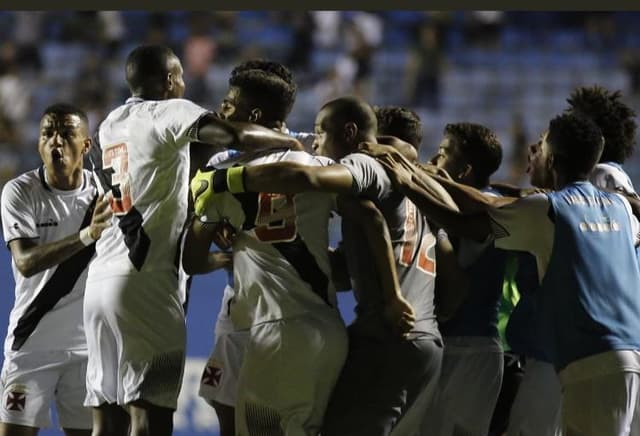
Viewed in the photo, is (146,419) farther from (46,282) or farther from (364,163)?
(46,282)

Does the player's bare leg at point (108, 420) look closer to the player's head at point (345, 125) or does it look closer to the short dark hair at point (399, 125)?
the player's head at point (345, 125)

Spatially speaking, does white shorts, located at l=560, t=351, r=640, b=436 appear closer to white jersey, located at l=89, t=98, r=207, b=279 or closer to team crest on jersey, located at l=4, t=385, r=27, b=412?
white jersey, located at l=89, t=98, r=207, b=279

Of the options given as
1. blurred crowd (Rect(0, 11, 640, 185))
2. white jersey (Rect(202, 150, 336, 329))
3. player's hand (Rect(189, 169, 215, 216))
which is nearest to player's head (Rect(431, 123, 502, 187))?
white jersey (Rect(202, 150, 336, 329))

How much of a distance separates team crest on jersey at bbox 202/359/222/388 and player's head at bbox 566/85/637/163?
86.8 inches

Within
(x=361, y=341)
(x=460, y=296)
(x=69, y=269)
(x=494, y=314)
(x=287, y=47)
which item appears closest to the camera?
(x=361, y=341)

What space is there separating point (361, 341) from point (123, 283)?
0.99 m

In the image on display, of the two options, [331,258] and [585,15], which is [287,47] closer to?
[585,15]

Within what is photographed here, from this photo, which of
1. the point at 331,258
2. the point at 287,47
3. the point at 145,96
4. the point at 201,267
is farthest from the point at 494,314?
Answer: the point at 287,47

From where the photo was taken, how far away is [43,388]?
238 inches

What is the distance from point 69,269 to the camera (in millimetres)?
6070

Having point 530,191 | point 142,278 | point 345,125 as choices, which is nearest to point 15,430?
point 142,278

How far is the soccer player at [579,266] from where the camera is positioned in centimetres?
473

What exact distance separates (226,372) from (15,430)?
50.4 inches

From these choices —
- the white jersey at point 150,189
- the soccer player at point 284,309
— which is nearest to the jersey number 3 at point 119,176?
the white jersey at point 150,189
